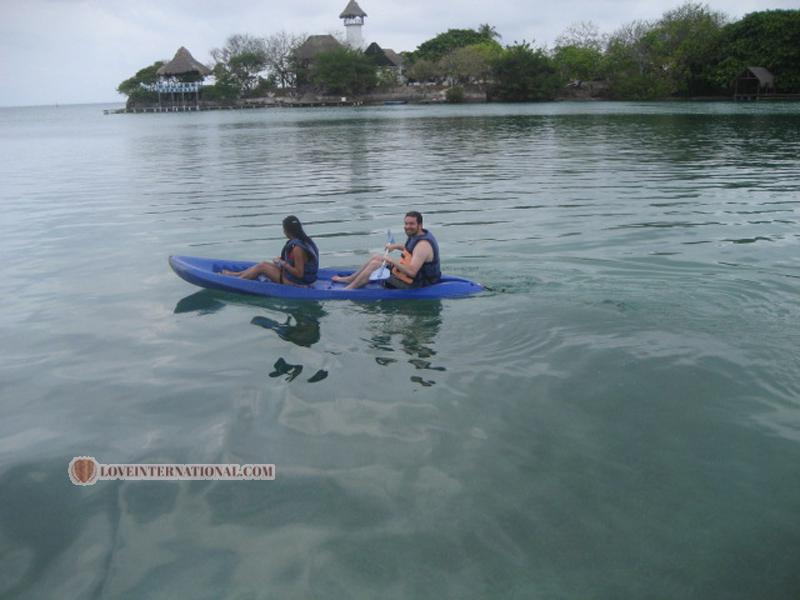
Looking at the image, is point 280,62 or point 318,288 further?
point 280,62

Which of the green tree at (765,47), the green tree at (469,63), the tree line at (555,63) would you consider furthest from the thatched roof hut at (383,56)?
the green tree at (765,47)

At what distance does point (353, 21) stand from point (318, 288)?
4839 inches

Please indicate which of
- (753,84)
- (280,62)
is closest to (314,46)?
(280,62)

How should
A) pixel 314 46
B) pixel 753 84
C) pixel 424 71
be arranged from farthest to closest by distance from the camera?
pixel 314 46 < pixel 424 71 < pixel 753 84

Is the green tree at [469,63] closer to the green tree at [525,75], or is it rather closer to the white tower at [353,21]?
the green tree at [525,75]

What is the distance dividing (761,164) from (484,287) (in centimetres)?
1805

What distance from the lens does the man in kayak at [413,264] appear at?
9453 millimetres

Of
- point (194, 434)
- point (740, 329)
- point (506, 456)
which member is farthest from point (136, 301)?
point (740, 329)

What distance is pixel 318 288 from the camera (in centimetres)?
986

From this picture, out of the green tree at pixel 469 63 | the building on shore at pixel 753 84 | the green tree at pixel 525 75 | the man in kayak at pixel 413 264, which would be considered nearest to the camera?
the man in kayak at pixel 413 264

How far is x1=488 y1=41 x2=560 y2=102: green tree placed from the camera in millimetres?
91750

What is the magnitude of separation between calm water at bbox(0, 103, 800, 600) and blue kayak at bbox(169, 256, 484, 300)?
0.60ft

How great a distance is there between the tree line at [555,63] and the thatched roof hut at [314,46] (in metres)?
1.68

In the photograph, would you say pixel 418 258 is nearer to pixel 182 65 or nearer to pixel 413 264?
pixel 413 264
